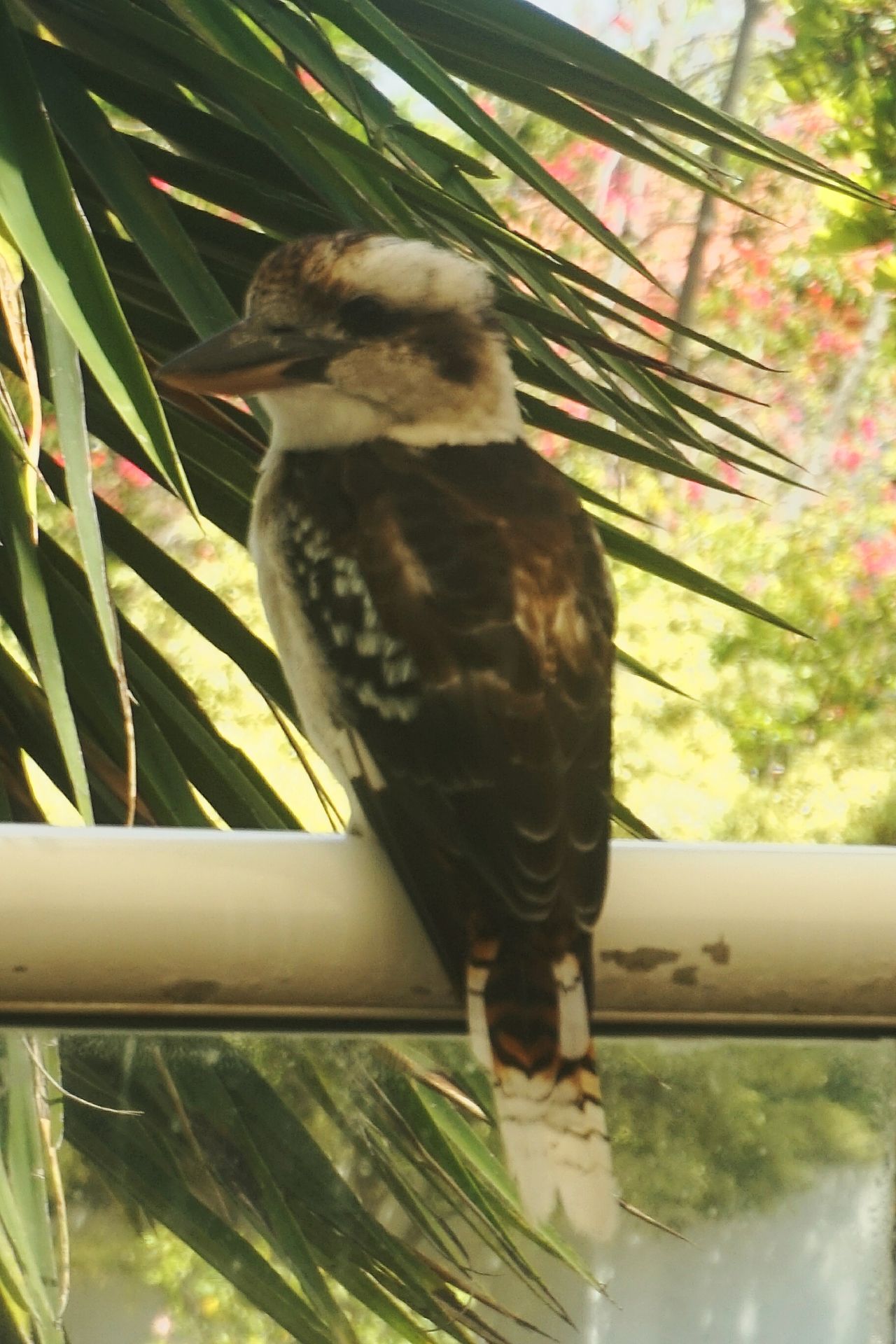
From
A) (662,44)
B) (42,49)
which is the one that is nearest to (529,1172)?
(42,49)

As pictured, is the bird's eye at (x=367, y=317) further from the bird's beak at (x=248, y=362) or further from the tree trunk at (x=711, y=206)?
the tree trunk at (x=711, y=206)

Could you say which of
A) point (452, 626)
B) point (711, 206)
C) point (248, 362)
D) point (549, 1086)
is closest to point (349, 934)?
point (549, 1086)

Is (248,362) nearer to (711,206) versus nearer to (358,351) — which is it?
(358,351)

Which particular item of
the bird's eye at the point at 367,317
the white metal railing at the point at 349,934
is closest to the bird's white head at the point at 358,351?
the bird's eye at the point at 367,317

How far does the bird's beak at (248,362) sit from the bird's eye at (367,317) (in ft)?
0.05

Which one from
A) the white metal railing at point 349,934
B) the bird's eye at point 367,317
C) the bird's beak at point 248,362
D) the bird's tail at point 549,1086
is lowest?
the bird's tail at point 549,1086

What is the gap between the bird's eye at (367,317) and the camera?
1.03 metres

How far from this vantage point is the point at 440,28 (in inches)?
49.4

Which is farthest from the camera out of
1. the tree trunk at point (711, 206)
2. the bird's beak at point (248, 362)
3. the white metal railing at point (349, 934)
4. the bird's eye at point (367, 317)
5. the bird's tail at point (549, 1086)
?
the tree trunk at point (711, 206)

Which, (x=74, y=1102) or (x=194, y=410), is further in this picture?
(x=194, y=410)

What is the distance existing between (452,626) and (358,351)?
0.29 meters

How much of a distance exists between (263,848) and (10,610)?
1.85ft

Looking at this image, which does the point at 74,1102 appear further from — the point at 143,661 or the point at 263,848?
the point at 143,661

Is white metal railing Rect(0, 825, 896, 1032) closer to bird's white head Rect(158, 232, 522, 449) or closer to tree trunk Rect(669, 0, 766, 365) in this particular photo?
bird's white head Rect(158, 232, 522, 449)
